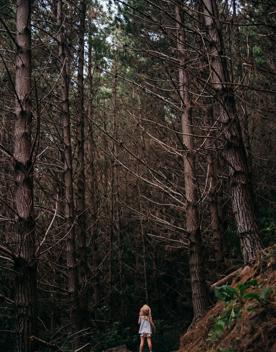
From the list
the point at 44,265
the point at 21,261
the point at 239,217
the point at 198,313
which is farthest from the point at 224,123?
the point at 44,265

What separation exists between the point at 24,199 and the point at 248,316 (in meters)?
2.00

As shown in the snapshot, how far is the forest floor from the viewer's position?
8.80ft

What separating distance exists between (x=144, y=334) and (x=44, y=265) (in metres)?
3.08

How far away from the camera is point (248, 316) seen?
2.98 meters

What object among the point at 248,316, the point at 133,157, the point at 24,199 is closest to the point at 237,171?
the point at 248,316

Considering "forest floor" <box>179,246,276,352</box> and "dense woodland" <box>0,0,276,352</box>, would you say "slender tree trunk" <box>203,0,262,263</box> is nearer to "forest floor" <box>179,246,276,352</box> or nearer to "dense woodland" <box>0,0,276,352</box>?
"dense woodland" <box>0,0,276,352</box>

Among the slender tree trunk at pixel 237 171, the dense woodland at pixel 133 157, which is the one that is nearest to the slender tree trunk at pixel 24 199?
the dense woodland at pixel 133 157

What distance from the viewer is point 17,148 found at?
3.38m

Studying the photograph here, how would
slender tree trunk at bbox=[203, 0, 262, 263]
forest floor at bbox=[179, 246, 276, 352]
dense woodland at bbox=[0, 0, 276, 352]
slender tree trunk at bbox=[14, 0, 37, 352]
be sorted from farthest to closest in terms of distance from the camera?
1. slender tree trunk at bbox=[203, 0, 262, 263]
2. dense woodland at bbox=[0, 0, 276, 352]
3. slender tree trunk at bbox=[14, 0, 37, 352]
4. forest floor at bbox=[179, 246, 276, 352]

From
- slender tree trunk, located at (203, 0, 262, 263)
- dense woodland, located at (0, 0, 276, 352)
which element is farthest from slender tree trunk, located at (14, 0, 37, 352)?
slender tree trunk, located at (203, 0, 262, 263)

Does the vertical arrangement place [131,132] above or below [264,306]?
above

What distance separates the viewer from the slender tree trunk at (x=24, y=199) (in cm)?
305

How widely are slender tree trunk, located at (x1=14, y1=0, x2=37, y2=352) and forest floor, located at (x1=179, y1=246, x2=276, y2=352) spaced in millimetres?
1506

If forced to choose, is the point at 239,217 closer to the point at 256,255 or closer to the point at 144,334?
the point at 256,255
